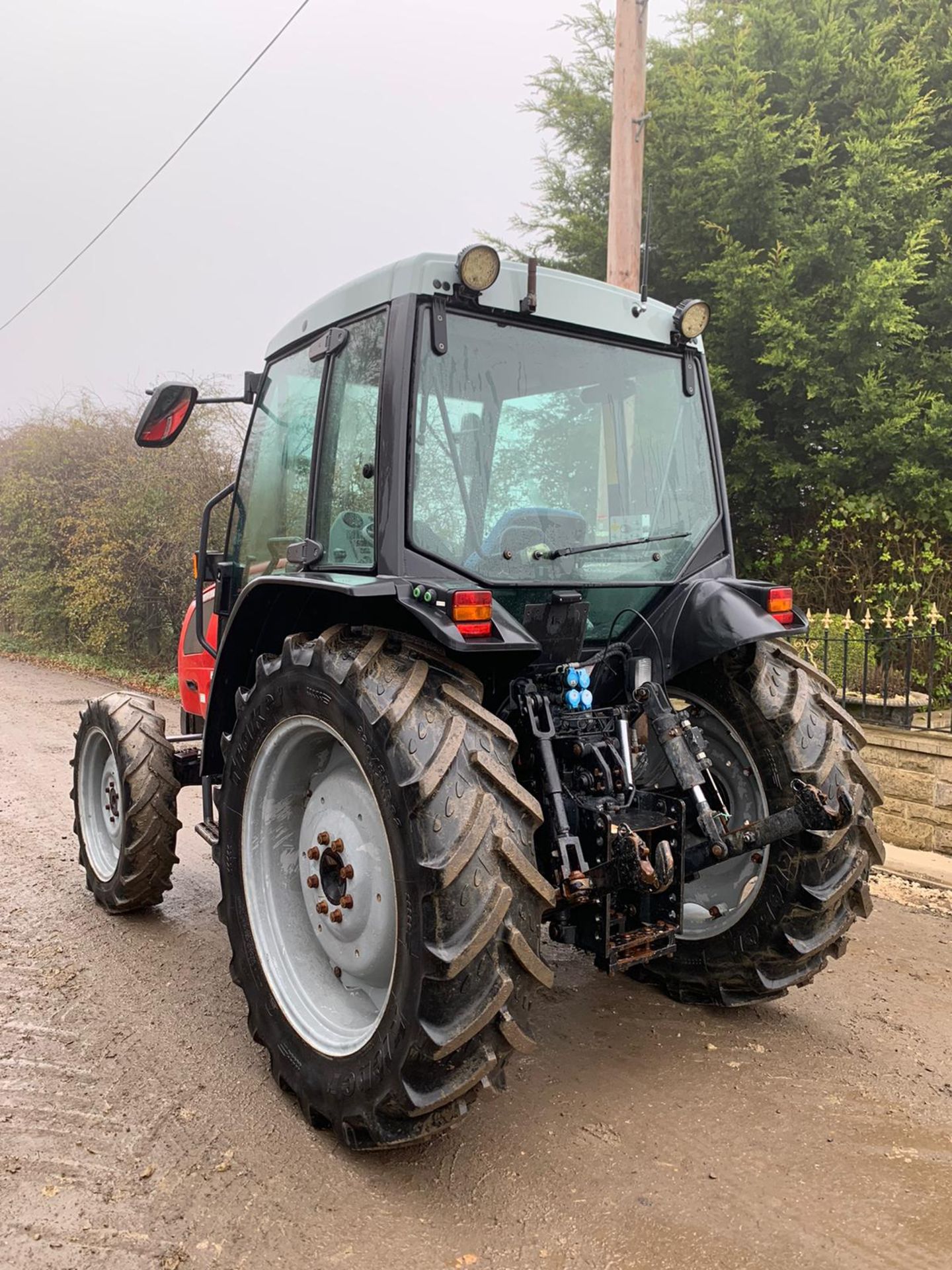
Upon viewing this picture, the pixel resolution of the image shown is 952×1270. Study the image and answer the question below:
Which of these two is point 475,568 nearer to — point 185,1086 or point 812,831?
point 812,831

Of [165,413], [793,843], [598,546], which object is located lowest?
[793,843]

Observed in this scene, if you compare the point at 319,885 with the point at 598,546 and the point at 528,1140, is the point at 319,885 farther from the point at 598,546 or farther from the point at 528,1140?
the point at 598,546

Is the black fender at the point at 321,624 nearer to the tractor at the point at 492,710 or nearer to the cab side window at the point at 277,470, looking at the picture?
the tractor at the point at 492,710

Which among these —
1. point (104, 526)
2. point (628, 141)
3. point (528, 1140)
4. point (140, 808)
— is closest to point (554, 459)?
point (528, 1140)

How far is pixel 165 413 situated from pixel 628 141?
14.1ft

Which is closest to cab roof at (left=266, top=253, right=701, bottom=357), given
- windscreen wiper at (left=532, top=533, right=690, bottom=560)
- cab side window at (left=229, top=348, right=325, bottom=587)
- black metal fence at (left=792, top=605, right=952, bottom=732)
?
cab side window at (left=229, top=348, right=325, bottom=587)

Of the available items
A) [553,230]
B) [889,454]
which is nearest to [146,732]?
[889,454]

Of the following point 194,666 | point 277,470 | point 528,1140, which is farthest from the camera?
point 194,666

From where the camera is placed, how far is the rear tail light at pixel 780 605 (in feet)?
9.98

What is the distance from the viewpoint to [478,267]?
2633 mm

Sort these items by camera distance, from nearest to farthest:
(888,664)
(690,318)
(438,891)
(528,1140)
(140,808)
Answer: (438,891), (528,1140), (690,318), (140,808), (888,664)

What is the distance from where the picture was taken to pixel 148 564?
1315 cm

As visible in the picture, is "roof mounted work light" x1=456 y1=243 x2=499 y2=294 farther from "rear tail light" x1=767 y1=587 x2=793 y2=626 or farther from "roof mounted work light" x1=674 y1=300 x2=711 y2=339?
"rear tail light" x1=767 y1=587 x2=793 y2=626

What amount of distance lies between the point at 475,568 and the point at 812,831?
4.35 ft
